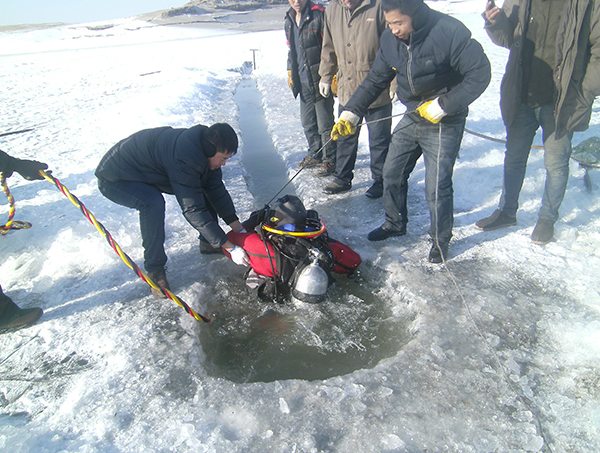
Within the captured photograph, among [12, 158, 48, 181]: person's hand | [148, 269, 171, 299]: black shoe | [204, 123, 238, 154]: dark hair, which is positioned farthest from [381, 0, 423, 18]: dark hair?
[12, 158, 48, 181]: person's hand

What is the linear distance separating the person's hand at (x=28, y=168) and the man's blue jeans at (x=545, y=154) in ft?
14.2

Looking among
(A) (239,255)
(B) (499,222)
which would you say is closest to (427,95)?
(B) (499,222)

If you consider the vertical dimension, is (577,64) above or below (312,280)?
above

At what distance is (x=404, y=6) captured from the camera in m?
2.60

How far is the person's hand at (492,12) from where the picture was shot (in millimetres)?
3152

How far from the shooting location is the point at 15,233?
3.77 m

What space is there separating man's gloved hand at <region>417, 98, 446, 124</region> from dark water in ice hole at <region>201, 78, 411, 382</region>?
56.6 inches

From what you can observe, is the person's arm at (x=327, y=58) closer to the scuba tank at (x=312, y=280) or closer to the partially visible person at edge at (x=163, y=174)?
the partially visible person at edge at (x=163, y=174)

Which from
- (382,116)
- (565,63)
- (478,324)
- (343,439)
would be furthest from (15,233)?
(565,63)

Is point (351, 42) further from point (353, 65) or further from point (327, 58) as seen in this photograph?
point (327, 58)

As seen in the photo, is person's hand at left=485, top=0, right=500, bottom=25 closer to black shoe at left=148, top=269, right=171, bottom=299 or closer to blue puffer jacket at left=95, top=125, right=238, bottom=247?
blue puffer jacket at left=95, top=125, right=238, bottom=247

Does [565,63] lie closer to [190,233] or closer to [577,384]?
[577,384]

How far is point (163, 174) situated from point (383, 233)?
88.1 inches

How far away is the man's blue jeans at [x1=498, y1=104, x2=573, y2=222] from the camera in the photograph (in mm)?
3234
